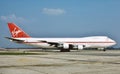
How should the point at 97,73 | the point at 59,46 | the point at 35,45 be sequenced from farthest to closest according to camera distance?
the point at 35,45 → the point at 59,46 → the point at 97,73

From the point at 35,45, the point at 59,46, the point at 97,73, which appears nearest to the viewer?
the point at 97,73

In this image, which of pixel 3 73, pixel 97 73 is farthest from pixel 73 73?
pixel 3 73

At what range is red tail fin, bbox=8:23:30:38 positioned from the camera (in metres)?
78.9

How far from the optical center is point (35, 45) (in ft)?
258

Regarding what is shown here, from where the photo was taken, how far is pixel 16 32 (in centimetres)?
7925

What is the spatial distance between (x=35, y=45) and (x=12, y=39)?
687cm

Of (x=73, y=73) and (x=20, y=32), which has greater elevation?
(x=20, y=32)

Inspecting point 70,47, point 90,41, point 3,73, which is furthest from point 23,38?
point 3,73

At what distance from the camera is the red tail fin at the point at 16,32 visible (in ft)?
259

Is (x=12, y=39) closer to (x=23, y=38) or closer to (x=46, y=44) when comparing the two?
(x=23, y=38)

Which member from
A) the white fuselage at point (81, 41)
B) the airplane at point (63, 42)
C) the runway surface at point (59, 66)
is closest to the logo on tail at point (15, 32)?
the airplane at point (63, 42)

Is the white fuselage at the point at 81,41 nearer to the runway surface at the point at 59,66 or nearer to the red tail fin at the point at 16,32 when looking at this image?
the red tail fin at the point at 16,32

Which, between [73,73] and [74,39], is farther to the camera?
[74,39]

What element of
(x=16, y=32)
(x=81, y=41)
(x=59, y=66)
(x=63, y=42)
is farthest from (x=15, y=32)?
(x=59, y=66)
